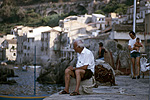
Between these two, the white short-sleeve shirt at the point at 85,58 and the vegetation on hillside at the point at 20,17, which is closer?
the white short-sleeve shirt at the point at 85,58

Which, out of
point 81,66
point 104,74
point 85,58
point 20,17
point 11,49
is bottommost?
point 11,49

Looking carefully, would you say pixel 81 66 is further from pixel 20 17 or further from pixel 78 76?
pixel 20 17

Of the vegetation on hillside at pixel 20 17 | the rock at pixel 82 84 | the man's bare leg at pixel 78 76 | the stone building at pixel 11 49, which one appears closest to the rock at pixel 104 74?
the rock at pixel 82 84

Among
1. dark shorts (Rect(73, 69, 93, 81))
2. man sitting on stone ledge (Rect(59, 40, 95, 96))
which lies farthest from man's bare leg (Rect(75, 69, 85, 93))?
dark shorts (Rect(73, 69, 93, 81))

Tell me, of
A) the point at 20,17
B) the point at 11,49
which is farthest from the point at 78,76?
the point at 20,17

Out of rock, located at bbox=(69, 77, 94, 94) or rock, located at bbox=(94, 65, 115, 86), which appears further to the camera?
rock, located at bbox=(94, 65, 115, 86)

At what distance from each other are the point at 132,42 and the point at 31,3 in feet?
338

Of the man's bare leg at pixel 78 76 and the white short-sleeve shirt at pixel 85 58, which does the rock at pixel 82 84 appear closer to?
the man's bare leg at pixel 78 76

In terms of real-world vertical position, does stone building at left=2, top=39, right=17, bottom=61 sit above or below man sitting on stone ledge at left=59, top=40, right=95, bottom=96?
below

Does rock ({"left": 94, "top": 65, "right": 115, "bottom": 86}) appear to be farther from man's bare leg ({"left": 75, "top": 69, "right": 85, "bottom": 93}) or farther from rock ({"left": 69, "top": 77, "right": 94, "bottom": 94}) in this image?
man's bare leg ({"left": 75, "top": 69, "right": 85, "bottom": 93})

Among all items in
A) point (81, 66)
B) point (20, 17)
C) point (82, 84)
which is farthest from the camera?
point (20, 17)

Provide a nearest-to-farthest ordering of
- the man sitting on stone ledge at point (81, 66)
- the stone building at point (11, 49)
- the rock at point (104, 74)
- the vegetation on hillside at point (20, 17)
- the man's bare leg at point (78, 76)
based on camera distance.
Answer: the man's bare leg at point (78, 76) → the man sitting on stone ledge at point (81, 66) → the rock at point (104, 74) → the stone building at point (11, 49) → the vegetation on hillside at point (20, 17)

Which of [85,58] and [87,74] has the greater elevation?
[85,58]

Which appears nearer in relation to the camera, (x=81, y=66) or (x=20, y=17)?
(x=81, y=66)
